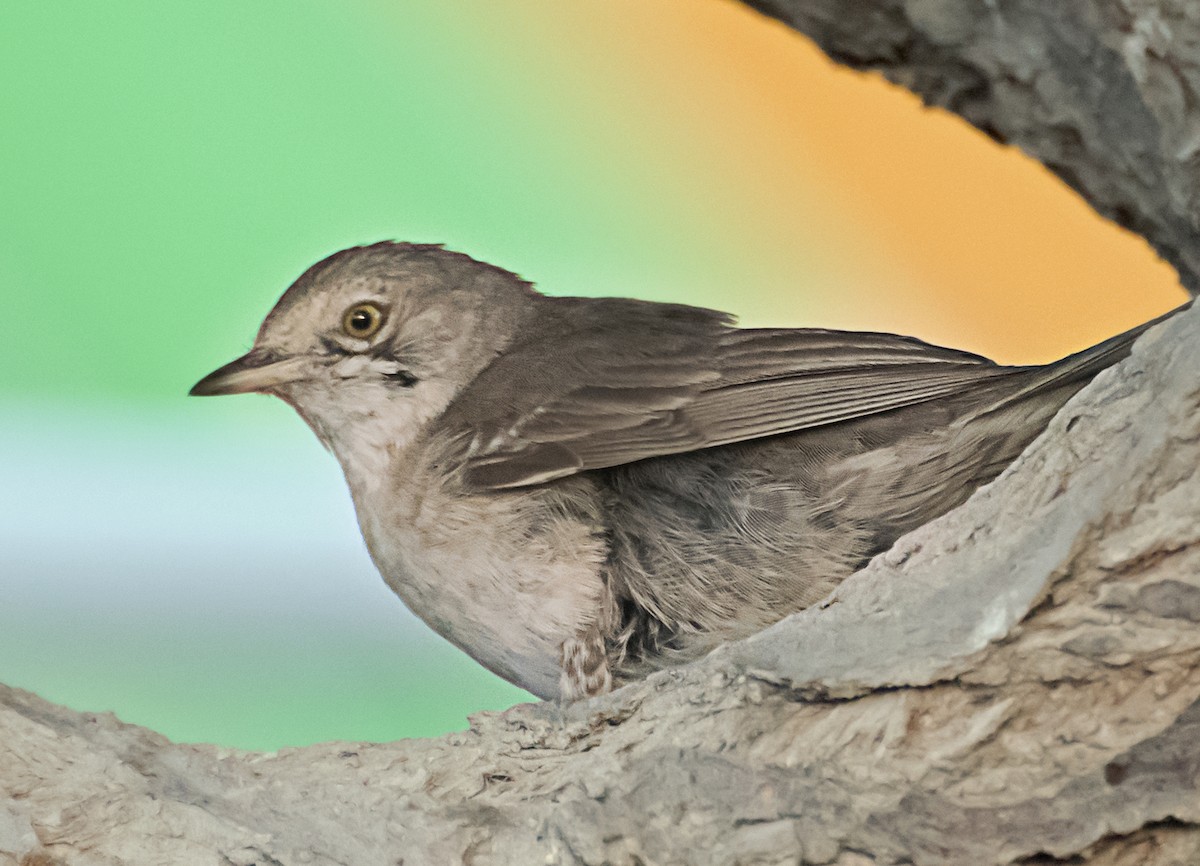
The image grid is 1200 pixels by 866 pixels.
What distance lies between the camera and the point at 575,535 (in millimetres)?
3043

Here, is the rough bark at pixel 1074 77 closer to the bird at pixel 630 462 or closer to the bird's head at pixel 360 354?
the bird at pixel 630 462

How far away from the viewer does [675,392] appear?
321 centimetres

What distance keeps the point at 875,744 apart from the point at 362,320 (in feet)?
6.02

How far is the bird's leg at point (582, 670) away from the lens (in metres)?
2.97

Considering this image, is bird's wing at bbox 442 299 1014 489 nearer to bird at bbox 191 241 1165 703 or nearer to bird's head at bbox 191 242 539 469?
bird at bbox 191 241 1165 703

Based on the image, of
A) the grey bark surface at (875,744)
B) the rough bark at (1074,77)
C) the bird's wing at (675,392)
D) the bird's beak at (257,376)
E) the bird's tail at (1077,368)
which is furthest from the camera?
the bird's beak at (257,376)

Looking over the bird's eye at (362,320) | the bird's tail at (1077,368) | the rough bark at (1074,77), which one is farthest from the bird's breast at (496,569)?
the rough bark at (1074,77)

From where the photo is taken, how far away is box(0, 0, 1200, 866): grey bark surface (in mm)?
2096

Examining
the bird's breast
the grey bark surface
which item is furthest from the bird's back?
the grey bark surface

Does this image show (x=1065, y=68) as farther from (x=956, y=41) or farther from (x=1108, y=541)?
(x=1108, y=541)

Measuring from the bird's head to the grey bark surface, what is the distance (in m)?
0.93

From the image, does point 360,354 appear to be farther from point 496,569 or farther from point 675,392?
point 675,392

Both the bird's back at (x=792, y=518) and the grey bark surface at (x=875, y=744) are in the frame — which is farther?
the bird's back at (x=792, y=518)

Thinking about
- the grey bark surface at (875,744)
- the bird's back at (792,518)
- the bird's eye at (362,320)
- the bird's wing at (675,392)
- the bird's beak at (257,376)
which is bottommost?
the grey bark surface at (875,744)
